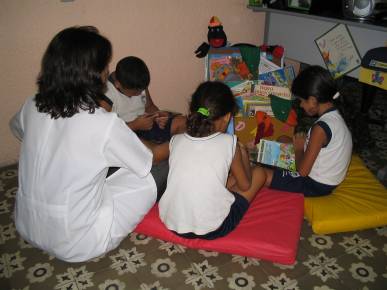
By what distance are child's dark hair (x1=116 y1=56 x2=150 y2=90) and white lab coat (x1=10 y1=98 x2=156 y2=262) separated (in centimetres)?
58

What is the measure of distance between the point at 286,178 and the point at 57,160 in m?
1.15

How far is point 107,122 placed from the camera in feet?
3.68

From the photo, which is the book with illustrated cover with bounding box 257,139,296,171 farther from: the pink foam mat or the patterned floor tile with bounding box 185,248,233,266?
the patterned floor tile with bounding box 185,248,233,266

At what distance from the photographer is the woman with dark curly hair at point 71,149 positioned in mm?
1114

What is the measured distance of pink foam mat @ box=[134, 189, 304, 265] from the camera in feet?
4.61

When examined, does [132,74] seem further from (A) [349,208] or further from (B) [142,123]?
(A) [349,208]

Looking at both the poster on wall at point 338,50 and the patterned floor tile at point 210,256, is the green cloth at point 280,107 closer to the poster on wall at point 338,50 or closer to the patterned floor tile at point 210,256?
the poster on wall at point 338,50

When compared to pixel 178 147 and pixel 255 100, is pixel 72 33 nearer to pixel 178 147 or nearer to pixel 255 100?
pixel 178 147

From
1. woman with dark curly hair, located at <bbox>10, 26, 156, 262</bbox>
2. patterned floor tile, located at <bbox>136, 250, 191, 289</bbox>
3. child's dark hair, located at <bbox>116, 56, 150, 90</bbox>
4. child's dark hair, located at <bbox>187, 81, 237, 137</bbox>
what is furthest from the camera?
child's dark hair, located at <bbox>116, 56, 150, 90</bbox>

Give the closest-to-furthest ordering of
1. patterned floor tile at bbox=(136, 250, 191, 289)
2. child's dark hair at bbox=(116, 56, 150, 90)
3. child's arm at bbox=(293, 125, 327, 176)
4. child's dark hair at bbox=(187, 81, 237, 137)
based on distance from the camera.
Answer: child's dark hair at bbox=(187, 81, 237, 137)
patterned floor tile at bbox=(136, 250, 191, 289)
child's arm at bbox=(293, 125, 327, 176)
child's dark hair at bbox=(116, 56, 150, 90)

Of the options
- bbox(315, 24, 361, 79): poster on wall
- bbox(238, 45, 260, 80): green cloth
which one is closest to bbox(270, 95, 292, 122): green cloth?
bbox(238, 45, 260, 80): green cloth

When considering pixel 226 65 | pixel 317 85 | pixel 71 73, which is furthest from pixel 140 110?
pixel 317 85

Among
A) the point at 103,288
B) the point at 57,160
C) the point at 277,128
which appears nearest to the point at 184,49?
the point at 277,128

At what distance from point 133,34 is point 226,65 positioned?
0.68 m
